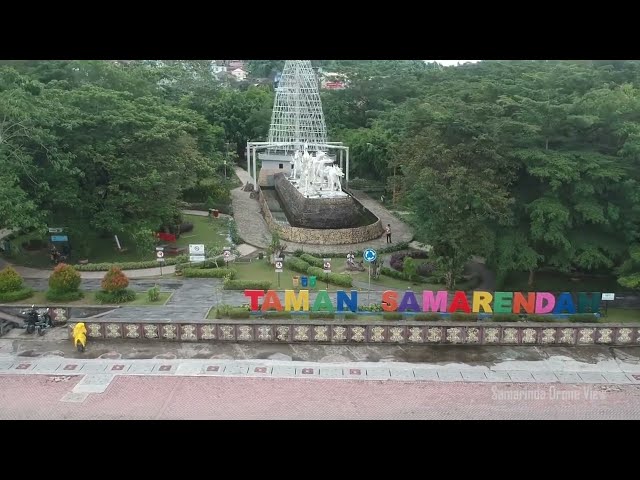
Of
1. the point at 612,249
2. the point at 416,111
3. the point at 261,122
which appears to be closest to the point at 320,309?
the point at 612,249

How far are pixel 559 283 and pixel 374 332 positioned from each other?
11.8m

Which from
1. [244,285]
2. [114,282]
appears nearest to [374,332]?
[244,285]

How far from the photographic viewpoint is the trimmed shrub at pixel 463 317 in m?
22.5

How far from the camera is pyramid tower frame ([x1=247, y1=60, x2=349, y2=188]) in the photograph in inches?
2030

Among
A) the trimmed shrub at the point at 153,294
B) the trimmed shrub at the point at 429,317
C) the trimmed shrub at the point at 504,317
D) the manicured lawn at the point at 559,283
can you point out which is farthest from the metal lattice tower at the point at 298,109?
the trimmed shrub at the point at 504,317

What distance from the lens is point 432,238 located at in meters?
26.2

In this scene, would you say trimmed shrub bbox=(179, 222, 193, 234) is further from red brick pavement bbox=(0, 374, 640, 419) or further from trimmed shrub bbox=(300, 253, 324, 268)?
red brick pavement bbox=(0, 374, 640, 419)

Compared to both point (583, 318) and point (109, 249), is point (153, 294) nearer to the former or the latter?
point (109, 249)

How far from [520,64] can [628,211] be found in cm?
2549

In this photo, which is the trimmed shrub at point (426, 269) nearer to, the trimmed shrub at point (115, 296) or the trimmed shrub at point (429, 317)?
the trimmed shrub at point (429, 317)

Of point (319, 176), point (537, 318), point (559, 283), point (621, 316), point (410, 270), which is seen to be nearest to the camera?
point (537, 318)

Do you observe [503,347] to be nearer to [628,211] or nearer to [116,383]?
[628,211]

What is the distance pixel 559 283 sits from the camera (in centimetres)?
2775

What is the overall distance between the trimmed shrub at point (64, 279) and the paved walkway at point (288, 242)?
11.6 m
